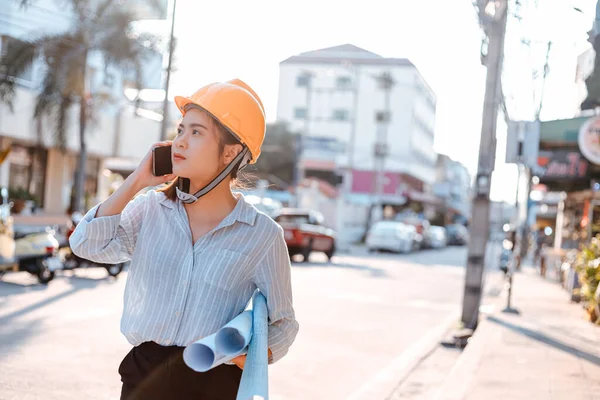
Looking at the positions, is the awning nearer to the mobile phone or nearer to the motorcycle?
the motorcycle

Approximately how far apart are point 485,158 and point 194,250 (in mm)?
9836

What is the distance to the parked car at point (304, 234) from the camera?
23.9 metres

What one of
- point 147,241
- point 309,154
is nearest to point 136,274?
point 147,241

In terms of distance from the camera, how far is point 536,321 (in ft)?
40.6

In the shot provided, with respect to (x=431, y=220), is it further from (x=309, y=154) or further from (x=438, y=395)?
(x=438, y=395)

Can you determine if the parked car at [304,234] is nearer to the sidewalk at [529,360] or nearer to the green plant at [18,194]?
the green plant at [18,194]

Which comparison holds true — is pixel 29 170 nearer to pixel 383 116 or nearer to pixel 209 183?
pixel 209 183

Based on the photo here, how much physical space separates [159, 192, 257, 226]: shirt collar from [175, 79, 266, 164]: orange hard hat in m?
0.19

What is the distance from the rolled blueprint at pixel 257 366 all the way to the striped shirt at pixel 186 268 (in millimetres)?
128

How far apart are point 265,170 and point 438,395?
53139mm

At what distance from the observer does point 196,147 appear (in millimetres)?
2701

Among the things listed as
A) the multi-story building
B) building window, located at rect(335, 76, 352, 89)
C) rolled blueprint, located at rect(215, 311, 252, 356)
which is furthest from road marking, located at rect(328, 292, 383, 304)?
the multi-story building

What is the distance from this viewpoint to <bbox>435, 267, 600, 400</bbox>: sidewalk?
22.5 feet

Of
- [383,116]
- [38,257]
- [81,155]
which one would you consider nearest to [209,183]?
[38,257]
